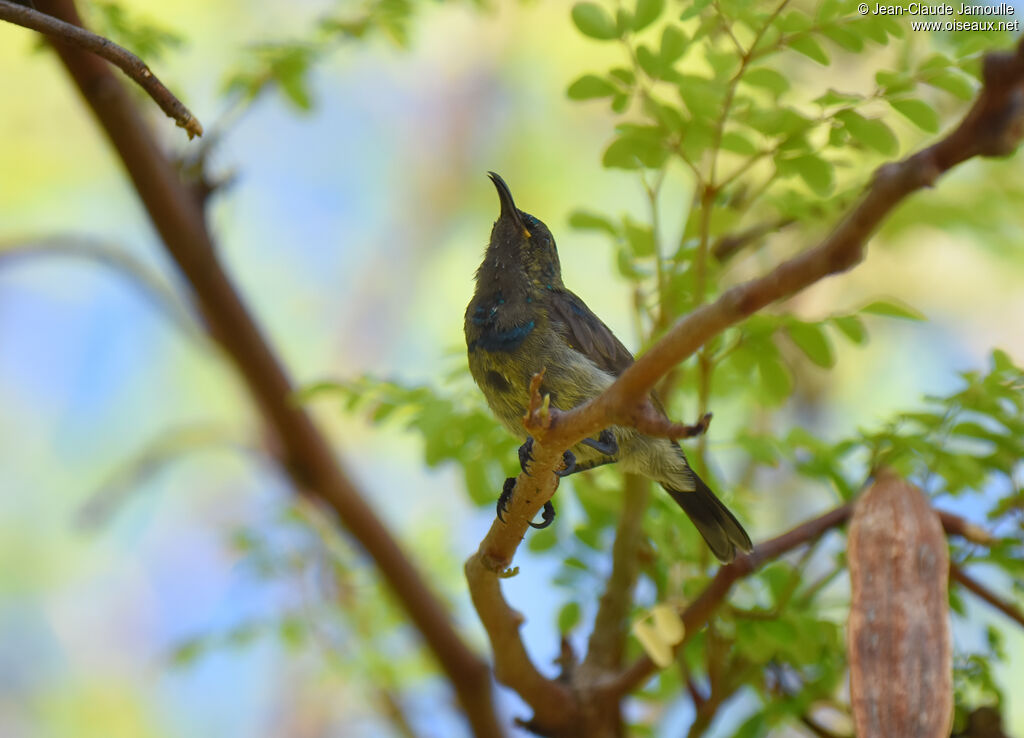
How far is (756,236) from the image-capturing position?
3412 mm

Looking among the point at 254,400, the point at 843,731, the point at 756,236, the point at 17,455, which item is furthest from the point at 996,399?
the point at 17,455

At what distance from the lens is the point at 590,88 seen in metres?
2.86

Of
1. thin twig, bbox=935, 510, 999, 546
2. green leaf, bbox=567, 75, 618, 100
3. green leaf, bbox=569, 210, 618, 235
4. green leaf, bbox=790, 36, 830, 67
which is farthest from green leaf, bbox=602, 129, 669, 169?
thin twig, bbox=935, 510, 999, 546

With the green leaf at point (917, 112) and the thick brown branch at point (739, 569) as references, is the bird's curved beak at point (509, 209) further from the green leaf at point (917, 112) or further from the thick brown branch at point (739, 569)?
the thick brown branch at point (739, 569)

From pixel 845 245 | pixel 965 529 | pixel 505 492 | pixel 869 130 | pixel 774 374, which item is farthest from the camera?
pixel 505 492

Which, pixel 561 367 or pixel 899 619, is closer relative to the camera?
pixel 899 619

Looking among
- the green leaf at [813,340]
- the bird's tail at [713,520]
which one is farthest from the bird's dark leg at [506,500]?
the green leaf at [813,340]

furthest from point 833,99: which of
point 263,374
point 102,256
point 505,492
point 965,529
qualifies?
point 102,256

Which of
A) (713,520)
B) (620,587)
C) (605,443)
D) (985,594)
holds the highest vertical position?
(605,443)

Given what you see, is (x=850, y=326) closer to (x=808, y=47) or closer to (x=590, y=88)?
(x=808, y=47)

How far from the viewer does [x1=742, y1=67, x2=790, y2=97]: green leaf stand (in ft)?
9.05

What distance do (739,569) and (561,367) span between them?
36.0 inches

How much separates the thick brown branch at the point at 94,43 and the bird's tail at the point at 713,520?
180 cm

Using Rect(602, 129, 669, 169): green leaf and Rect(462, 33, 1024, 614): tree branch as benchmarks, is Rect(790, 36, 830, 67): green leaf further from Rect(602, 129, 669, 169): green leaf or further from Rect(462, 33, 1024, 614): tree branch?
Rect(462, 33, 1024, 614): tree branch
